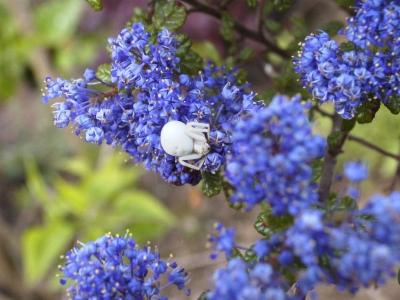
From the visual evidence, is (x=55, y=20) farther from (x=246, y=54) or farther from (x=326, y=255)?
(x=326, y=255)

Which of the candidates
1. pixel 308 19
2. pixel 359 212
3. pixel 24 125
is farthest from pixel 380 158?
pixel 24 125

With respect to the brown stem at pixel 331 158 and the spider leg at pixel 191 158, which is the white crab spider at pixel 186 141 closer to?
the spider leg at pixel 191 158

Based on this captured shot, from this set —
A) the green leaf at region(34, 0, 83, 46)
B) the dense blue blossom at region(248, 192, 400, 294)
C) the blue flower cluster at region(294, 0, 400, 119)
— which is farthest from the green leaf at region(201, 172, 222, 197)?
the green leaf at region(34, 0, 83, 46)

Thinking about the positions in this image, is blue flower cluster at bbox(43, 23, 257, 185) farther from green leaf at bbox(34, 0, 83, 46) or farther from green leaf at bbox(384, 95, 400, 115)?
green leaf at bbox(34, 0, 83, 46)

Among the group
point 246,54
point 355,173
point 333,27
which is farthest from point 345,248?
point 246,54

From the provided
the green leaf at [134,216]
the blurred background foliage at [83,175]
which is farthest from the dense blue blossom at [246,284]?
the green leaf at [134,216]

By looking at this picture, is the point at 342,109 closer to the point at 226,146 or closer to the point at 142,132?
the point at 226,146
